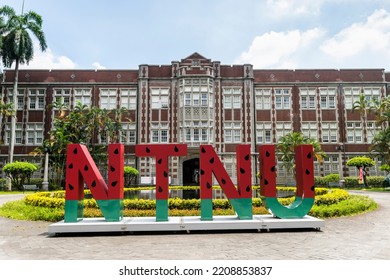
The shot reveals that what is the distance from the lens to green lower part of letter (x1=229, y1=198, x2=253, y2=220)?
937 centimetres

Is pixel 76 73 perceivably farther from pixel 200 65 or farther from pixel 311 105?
pixel 311 105

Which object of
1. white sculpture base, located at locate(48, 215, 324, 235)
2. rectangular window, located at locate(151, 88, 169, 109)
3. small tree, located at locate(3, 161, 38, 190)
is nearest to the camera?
white sculpture base, located at locate(48, 215, 324, 235)

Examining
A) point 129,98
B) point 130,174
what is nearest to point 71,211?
point 130,174

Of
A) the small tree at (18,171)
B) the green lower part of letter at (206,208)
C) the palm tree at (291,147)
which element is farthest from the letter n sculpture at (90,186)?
the palm tree at (291,147)

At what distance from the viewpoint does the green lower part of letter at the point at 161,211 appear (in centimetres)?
924

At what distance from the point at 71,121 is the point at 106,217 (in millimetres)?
23774

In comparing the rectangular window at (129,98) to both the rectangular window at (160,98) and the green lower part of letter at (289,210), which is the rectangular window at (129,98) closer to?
the rectangular window at (160,98)

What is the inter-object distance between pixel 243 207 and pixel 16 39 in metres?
30.0

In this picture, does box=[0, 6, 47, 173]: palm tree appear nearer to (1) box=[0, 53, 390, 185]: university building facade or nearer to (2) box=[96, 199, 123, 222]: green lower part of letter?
(1) box=[0, 53, 390, 185]: university building facade

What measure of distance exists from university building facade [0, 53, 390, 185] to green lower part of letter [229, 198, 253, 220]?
22573 mm

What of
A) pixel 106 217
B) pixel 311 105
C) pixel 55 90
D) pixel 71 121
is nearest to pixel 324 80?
pixel 311 105

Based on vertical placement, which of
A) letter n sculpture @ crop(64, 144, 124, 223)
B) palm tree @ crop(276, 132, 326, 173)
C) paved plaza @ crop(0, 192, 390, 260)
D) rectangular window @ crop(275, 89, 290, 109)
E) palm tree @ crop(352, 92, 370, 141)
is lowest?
paved plaza @ crop(0, 192, 390, 260)

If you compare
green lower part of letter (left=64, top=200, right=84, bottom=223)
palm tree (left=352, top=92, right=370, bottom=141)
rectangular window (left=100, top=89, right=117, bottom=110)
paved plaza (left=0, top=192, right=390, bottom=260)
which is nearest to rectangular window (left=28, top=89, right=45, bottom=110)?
rectangular window (left=100, top=89, right=117, bottom=110)

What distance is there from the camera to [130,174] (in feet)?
97.3
